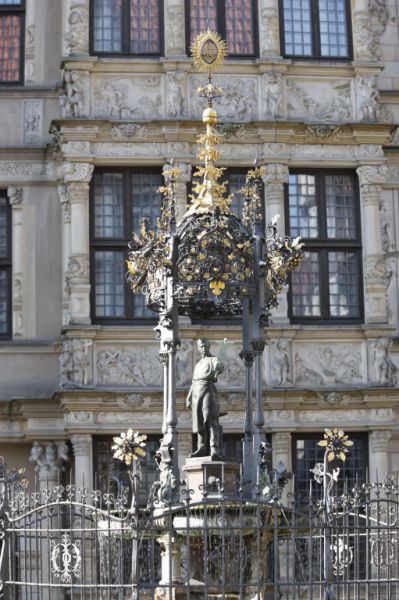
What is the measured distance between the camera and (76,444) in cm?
2314

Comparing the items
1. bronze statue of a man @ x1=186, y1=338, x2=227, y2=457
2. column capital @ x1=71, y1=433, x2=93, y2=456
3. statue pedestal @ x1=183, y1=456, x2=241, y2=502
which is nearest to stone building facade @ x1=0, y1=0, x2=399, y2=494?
column capital @ x1=71, y1=433, x2=93, y2=456

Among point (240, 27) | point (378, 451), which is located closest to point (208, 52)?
point (240, 27)

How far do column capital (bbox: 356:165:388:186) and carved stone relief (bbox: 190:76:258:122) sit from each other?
6.38ft

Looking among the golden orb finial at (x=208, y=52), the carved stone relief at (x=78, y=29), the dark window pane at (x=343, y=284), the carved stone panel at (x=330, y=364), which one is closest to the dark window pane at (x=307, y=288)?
the dark window pane at (x=343, y=284)

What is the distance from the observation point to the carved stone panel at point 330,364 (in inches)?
938

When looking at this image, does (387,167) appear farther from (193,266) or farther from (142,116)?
(193,266)

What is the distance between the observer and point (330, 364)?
78.4ft

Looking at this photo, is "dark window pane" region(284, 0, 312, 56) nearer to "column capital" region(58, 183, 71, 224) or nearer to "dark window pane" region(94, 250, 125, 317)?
"column capital" region(58, 183, 71, 224)

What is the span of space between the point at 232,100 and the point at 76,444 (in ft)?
20.2

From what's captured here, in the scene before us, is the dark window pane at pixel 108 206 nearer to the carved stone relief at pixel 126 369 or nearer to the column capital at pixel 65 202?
the column capital at pixel 65 202

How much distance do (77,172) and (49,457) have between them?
4.52 metres

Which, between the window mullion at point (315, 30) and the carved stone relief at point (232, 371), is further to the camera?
the window mullion at point (315, 30)

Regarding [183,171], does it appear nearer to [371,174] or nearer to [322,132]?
[322,132]

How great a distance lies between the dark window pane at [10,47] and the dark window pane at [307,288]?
5.68m
